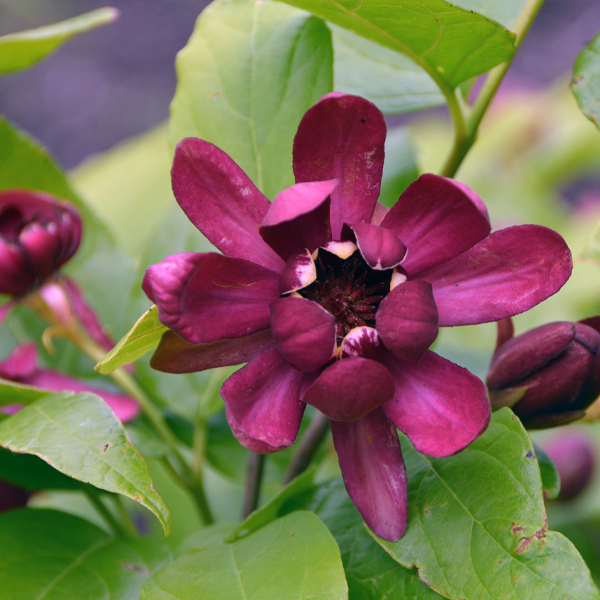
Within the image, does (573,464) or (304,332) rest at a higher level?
(304,332)

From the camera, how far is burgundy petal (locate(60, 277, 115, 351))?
2.66ft

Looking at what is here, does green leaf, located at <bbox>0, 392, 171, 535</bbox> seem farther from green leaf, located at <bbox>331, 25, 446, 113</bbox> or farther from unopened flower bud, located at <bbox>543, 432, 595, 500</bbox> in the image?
unopened flower bud, located at <bbox>543, 432, 595, 500</bbox>

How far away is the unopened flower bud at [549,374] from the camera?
568 mm

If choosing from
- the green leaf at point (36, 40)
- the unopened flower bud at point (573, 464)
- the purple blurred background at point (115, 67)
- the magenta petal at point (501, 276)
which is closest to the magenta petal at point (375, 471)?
the magenta petal at point (501, 276)

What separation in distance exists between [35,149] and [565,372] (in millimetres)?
699

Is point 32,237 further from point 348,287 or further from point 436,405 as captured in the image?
point 436,405

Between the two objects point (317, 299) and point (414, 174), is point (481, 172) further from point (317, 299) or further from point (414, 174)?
point (317, 299)

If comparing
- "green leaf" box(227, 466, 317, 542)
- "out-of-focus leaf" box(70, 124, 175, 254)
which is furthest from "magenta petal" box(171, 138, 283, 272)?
"out-of-focus leaf" box(70, 124, 175, 254)

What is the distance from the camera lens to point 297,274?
51 cm

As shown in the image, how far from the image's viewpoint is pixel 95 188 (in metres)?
1.68

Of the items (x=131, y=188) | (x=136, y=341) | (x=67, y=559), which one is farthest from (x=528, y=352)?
(x=131, y=188)

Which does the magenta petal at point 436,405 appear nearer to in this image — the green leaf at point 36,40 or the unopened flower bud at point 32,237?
the unopened flower bud at point 32,237

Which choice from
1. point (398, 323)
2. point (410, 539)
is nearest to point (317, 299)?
point (398, 323)

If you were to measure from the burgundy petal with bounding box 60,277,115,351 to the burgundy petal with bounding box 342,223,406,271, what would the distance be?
43 centimetres
